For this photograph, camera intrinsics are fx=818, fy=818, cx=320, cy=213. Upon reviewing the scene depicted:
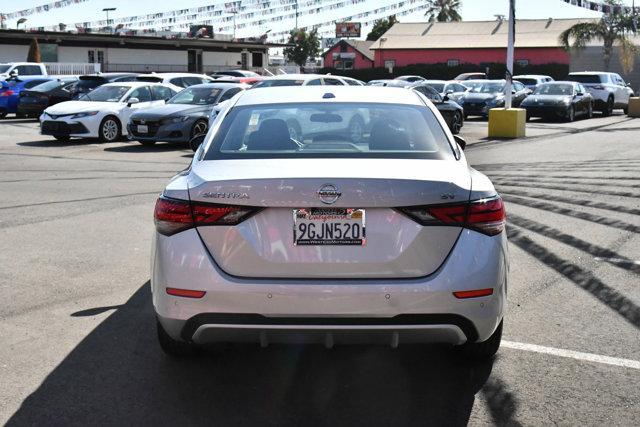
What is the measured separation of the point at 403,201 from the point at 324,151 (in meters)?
0.82

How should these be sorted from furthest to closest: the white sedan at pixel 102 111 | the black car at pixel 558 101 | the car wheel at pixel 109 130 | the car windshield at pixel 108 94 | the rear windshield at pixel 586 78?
the rear windshield at pixel 586 78 → the black car at pixel 558 101 → the car windshield at pixel 108 94 → the car wheel at pixel 109 130 → the white sedan at pixel 102 111

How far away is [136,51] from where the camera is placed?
58406mm

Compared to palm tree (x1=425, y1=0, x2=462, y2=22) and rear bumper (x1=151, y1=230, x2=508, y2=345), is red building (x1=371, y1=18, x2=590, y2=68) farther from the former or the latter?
rear bumper (x1=151, y1=230, x2=508, y2=345)

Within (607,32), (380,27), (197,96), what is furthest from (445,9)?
(197,96)

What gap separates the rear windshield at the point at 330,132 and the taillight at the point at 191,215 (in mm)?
532

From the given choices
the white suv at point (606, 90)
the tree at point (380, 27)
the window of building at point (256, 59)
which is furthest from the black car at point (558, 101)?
the tree at point (380, 27)

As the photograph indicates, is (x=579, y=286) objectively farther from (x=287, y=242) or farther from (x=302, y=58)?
(x=302, y=58)

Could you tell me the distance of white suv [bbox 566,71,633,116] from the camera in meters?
33.2

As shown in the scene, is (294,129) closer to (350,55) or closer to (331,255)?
(331,255)

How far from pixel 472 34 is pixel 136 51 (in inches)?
1177

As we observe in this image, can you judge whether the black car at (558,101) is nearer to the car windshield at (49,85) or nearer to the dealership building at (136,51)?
the car windshield at (49,85)

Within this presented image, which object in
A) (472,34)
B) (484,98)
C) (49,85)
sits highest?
(472,34)

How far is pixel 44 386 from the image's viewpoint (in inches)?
172

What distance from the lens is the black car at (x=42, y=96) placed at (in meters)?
27.3
